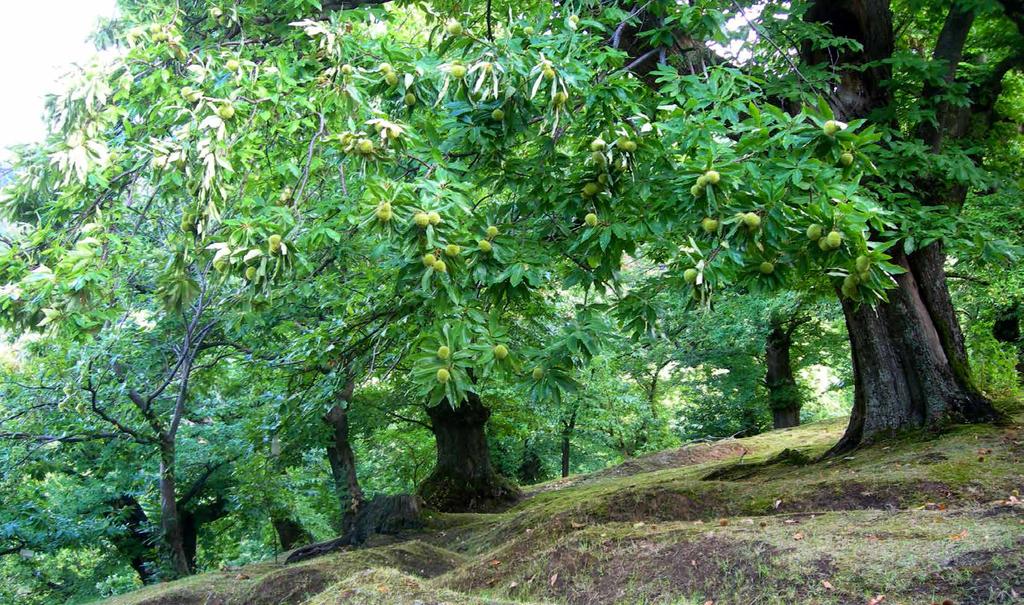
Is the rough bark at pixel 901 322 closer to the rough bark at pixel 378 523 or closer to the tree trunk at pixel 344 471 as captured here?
the rough bark at pixel 378 523

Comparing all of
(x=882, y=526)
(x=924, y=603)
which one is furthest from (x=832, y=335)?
(x=924, y=603)

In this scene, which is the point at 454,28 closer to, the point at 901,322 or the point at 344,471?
the point at 901,322

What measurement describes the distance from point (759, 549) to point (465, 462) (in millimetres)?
8318

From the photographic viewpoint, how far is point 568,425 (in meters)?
19.6

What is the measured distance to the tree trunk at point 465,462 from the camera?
11.4 m

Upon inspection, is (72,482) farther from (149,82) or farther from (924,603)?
(924,603)

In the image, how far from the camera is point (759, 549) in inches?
147

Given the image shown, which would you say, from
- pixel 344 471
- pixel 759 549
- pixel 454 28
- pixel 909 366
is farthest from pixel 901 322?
pixel 344 471

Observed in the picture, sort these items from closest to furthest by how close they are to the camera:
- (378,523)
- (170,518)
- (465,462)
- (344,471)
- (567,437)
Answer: (170,518)
(378,523)
(344,471)
(465,462)
(567,437)

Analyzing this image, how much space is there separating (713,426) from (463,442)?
11886mm

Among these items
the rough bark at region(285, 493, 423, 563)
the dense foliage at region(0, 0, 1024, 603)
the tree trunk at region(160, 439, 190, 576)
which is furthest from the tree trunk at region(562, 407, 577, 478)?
the tree trunk at region(160, 439, 190, 576)

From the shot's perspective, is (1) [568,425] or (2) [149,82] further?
(1) [568,425]

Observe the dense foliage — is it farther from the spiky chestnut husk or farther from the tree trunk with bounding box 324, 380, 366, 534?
the tree trunk with bounding box 324, 380, 366, 534

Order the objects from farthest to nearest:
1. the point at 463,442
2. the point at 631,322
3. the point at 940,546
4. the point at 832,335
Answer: the point at 832,335, the point at 463,442, the point at 631,322, the point at 940,546
